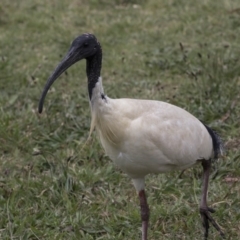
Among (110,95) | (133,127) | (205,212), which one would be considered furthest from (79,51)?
(110,95)

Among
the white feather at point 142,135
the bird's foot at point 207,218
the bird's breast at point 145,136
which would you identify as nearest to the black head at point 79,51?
the white feather at point 142,135

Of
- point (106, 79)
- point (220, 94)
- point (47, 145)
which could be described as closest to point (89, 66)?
point (47, 145)

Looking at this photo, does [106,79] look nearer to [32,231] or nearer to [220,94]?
[220,94]

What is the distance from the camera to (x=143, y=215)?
4242mm

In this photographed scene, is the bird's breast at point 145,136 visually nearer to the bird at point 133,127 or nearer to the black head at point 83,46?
the bird at point 133,127

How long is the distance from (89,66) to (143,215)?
987mm

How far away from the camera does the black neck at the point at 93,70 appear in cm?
377

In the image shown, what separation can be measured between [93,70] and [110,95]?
9.23 ft

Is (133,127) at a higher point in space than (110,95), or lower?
higher

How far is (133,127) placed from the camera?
12.3 feet

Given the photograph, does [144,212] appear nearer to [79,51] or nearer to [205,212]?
[205,212]

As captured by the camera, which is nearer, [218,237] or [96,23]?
[218,237]

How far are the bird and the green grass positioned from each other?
0.74m

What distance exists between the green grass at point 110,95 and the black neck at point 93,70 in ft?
3.68
